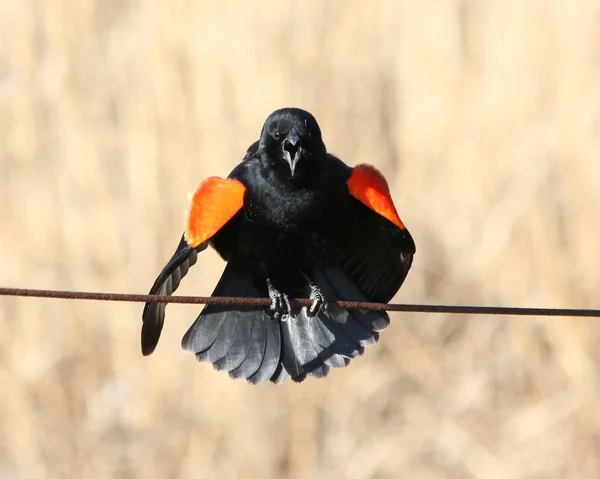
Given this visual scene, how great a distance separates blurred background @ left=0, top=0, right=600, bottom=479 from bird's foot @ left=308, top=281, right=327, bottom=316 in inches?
43.6

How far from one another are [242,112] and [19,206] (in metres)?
1.05

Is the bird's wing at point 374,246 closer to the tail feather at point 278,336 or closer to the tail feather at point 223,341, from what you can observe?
the tail feather at point 278,336

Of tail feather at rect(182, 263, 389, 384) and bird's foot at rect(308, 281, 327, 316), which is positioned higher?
bird's foot at rect(308, 281, 327, 316)

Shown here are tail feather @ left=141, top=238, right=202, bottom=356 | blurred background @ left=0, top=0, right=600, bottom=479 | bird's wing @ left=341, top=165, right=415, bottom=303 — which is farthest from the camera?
blurred background @ left=0, top=0, right=600, bottom=479

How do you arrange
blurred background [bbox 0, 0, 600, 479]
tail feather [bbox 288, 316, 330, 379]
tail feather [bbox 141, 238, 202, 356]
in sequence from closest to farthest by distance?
tail feather [bbox 141, 238, 202, 356], tail feather [bbox 288, 316, 330, 379], blurred background [bbox 0, 0, 600, 479]

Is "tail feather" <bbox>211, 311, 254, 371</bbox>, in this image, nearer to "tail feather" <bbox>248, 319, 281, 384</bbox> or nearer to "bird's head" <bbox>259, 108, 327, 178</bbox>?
"tail feather" <bbox>248, 319, 281, 384</bbox>

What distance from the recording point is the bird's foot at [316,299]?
284 centimetres

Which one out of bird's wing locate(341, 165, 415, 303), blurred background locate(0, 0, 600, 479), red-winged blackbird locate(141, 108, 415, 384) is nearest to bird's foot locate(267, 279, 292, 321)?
red-winged blackbird locate(141, 108, 415, 384)

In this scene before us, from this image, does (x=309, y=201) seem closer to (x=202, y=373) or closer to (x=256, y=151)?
(x=256, y=151)

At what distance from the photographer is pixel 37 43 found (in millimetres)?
3941

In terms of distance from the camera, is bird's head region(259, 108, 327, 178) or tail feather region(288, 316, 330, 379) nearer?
bird's head region(259, 108, 327, 178)

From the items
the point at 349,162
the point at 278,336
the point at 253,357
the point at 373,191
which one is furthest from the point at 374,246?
the point at 349,162

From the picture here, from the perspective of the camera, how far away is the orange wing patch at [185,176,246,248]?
265 centimetres

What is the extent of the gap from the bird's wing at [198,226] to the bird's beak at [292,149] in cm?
19
